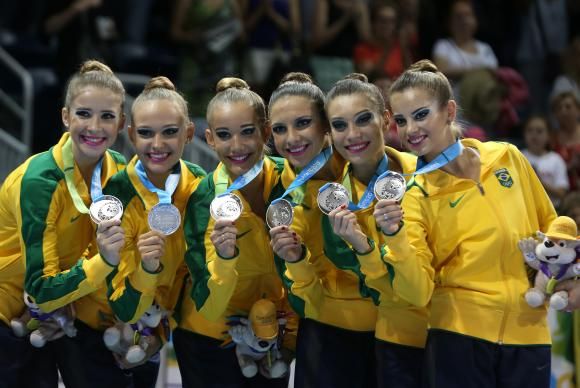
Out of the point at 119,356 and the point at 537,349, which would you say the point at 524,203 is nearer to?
the point at 537,349

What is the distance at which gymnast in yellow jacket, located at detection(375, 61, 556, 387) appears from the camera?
4.37 metres

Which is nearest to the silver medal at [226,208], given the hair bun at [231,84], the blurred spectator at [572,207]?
the hair bun at [231,84]

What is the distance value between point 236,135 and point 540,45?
5.22m

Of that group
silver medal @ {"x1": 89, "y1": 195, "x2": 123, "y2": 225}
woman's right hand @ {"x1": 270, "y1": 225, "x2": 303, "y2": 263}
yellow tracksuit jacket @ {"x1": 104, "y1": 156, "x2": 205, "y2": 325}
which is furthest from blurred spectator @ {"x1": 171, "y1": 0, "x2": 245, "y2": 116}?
woman's right hand @ {"x1": 270, "y1": 225, "x2": 303, "y2": 263}

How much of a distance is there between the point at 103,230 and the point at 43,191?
412 mm

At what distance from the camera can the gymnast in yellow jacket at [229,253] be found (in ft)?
15.6

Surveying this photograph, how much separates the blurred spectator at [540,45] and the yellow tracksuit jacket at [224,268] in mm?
4898

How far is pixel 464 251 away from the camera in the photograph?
441 cm

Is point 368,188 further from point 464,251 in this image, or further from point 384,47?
point 384,47

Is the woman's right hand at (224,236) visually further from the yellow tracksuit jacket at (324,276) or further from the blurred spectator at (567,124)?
the blurred spectator at (567,124)

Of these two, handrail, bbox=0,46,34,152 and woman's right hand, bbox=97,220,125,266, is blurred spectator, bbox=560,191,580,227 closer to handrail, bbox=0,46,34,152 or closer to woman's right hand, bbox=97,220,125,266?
woman's right hand, bbox=97,220,125,266

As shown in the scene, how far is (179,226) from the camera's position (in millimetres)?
4855

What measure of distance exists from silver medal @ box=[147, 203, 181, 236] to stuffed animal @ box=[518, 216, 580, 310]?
1364 millimetres

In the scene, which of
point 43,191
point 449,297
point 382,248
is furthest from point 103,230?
point 449,297
